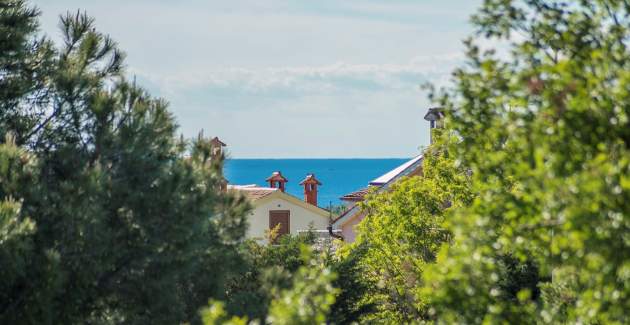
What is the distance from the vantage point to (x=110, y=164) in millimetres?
13883

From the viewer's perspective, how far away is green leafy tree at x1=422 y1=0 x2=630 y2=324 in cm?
681

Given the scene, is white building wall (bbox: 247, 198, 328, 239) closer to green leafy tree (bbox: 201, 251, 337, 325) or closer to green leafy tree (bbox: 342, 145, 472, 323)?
green leafy tree (bbox: 342, 145, 472, 323)

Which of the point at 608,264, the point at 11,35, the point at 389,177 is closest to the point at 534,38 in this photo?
the point at 608,264

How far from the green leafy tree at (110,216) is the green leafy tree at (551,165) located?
5217mm

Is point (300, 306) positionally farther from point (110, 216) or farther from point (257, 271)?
point (257, 271)

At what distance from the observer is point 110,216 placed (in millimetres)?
13477

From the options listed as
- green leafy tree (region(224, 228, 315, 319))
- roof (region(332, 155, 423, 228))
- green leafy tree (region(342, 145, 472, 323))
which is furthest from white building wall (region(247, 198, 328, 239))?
green leafy tree (region(342, 145, 472, 323))

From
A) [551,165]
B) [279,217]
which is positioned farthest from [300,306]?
[279,217]

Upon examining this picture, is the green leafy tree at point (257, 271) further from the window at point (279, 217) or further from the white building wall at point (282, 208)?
the window at point (279, 217)

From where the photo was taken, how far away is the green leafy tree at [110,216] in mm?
12922

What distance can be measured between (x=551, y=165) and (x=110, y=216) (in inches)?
306

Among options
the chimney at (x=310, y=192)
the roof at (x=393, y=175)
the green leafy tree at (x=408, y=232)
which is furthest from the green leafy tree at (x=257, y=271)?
the chimney at (x=310, y=192)

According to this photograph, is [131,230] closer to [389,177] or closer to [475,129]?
[475,129]

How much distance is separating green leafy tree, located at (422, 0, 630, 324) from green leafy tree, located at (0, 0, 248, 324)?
5217mm
